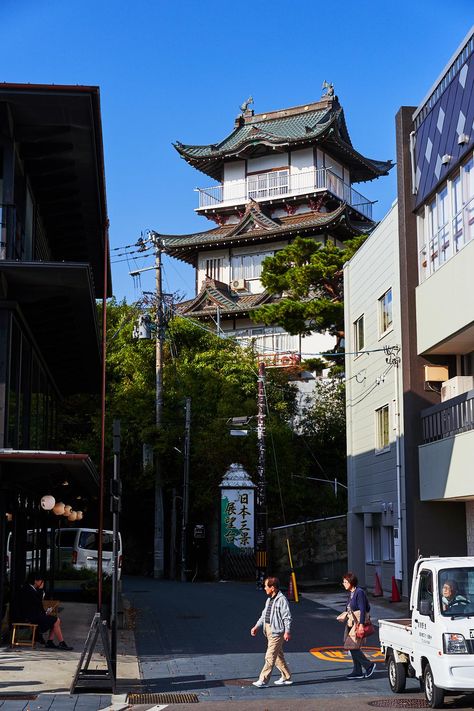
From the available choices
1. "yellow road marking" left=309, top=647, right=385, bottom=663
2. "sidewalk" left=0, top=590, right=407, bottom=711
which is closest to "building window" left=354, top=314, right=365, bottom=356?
"sidewalk" left=0, top=590, right=407, bottom=711

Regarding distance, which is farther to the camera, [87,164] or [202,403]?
[202,403]

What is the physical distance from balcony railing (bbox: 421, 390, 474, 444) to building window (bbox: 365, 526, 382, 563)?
6.33 meters

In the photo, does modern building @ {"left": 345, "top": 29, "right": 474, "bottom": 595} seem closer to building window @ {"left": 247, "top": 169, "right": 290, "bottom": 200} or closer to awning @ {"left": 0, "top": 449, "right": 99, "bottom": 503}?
awning @ {"left": 0, "top": 449, "right": 99, "bottom": 503}

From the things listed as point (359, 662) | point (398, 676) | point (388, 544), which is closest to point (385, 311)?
point (388, 544)

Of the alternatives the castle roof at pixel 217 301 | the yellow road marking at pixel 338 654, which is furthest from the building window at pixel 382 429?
the castle roof at pixel 217 301

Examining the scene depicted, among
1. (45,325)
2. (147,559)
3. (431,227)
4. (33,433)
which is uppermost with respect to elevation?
(431,227)

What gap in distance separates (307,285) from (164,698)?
3415cm

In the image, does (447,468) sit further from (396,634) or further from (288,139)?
(288,139)

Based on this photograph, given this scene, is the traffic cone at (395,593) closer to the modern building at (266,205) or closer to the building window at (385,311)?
the building window at (385,311)

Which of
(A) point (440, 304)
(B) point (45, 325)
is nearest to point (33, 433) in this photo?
(B) point (45, 325)

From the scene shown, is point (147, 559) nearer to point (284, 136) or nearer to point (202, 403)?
point (202, 403)

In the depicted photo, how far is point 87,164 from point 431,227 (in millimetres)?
9307

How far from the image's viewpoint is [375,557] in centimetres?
3023

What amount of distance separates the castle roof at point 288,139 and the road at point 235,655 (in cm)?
3900
